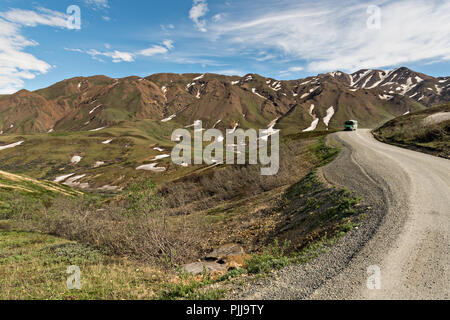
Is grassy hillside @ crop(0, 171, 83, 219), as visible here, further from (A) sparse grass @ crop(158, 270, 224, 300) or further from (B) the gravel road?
(B) the gravel road

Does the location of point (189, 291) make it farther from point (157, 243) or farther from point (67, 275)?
point (67, 275)

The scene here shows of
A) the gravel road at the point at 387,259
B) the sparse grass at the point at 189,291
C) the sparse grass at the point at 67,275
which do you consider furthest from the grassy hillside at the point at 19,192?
the gravel road at the point at 387,259

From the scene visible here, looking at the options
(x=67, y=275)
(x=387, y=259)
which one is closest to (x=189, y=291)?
(x=387, y=259)

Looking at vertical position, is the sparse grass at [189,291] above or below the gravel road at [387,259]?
below

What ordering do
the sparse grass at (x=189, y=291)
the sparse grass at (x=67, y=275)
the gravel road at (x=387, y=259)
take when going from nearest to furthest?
1. the gravel road at (x=387, y=259)
2. the sparse grass at (x=189, y=291)
3. the sparse grass at (x=67, y=275)

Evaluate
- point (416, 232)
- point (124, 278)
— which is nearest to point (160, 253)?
point (124, 278)

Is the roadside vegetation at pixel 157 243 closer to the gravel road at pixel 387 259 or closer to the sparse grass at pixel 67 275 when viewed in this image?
the sparse grass at pixel 67 275

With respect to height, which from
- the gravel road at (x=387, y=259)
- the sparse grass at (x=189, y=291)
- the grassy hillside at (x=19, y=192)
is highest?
the gravel road at (x=387, y=259)

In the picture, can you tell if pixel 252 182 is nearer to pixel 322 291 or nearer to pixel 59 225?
pixel 59 225

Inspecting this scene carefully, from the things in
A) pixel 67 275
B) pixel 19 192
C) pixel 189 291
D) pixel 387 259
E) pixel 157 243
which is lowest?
pixel 19 192

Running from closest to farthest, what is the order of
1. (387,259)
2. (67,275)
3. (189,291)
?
(189,291) < (387,259) < (67,275)

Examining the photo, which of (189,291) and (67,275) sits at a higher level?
(189,291)

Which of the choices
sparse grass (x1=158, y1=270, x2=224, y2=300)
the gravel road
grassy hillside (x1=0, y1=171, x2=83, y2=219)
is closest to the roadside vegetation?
sparse grass (x1=158, y1=270, x2=224, y2=300)
